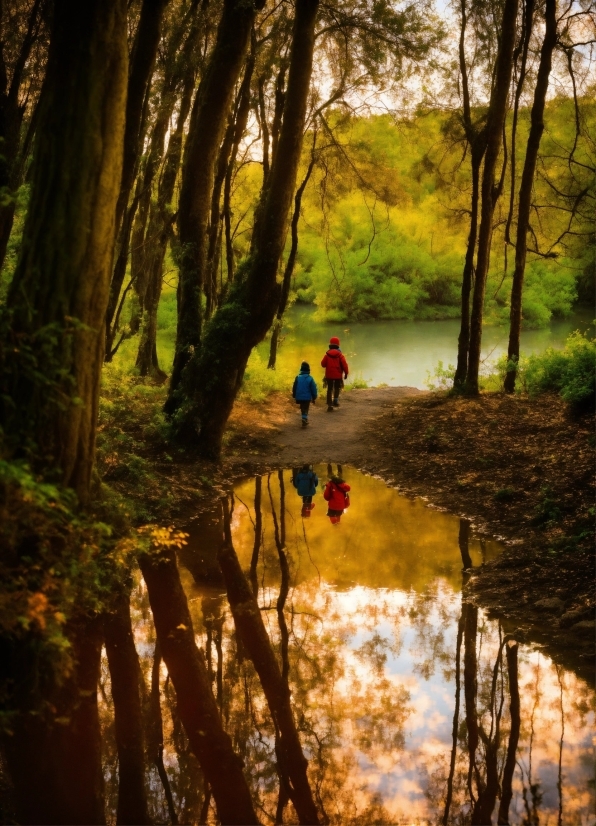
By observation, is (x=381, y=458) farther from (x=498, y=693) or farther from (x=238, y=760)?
(x=238, y=760)

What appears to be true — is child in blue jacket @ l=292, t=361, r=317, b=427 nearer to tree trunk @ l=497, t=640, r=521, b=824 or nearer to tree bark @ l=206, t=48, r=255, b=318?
tree bark @ l=206, t=48, r=255, b=318

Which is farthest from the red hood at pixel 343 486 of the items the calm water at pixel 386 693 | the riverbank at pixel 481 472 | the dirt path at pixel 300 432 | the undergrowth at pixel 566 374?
the undergrowth at pixel 566 374

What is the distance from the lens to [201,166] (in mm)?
12922

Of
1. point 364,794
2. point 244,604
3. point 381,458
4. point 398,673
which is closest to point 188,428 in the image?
point 381,458

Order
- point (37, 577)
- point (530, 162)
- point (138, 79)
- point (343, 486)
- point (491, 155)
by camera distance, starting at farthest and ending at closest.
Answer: point (530, 162) < point (491, 155) < point (343, 486) < point (138, 79) < point (37, 577)

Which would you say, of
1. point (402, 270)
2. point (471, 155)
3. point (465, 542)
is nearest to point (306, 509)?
point (465, 542)

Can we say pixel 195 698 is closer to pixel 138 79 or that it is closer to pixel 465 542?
pixel 465 542

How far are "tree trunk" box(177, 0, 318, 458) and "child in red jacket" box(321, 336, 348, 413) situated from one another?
17.1 feet

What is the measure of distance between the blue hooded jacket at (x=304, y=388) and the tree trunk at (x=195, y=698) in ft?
26.7

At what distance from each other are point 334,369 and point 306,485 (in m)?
5.99

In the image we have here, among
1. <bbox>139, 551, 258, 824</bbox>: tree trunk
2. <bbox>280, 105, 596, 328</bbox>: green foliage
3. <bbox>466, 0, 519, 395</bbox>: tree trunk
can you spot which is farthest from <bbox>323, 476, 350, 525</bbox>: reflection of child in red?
<bbox>280, 105, 596, 328</bbox>: green foliage

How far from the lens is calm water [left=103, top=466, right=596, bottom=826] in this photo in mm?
4727

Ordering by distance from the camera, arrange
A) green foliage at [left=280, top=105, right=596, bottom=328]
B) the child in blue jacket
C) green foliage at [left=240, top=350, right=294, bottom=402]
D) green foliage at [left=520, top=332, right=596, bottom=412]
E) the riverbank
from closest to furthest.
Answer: the riverbank, green foliage at [left=520, top=332, right=596, bottom=412], the child in blue jacket, green foliage at [left=240, top=350, right=294, bottom=402], green foliage at [left=280, top=105, right=596, bottom=328]

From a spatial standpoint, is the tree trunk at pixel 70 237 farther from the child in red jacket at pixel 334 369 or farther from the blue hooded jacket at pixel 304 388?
the child in red jacket at pixel 334 369
